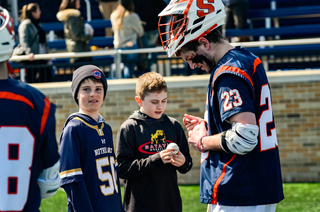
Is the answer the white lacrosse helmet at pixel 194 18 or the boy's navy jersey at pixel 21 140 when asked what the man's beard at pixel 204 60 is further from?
the boy's navy jersey at pixel 21 140

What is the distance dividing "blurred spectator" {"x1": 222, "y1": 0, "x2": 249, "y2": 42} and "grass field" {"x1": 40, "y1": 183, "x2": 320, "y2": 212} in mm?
3966

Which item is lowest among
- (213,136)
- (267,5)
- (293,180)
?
(293,180)

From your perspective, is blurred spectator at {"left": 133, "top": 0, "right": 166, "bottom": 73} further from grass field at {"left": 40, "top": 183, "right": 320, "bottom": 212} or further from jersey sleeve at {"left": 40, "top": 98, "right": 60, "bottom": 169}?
jersey sleeve at {"left": 40, "top": 98, "right": 60, "bottom": 169}

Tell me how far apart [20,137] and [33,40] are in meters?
6.30

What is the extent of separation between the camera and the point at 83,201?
293cm

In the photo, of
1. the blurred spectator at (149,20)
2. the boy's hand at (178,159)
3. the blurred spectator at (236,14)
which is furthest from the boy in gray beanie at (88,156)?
the blurred spectator at (236,14)

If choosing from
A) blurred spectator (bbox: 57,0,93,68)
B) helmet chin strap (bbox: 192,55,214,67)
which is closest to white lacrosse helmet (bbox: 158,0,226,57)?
helmet chin strap (bbox: 192,55,214,67)

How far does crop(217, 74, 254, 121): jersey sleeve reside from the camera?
2.41m

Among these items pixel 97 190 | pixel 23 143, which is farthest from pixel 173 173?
pixel 23 143

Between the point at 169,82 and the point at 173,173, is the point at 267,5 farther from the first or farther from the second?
the point at 173,173

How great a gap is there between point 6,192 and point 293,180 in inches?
252

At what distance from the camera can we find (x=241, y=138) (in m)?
2.39

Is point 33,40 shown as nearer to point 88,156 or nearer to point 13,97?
point 88,156

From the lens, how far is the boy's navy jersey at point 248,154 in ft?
8.03
